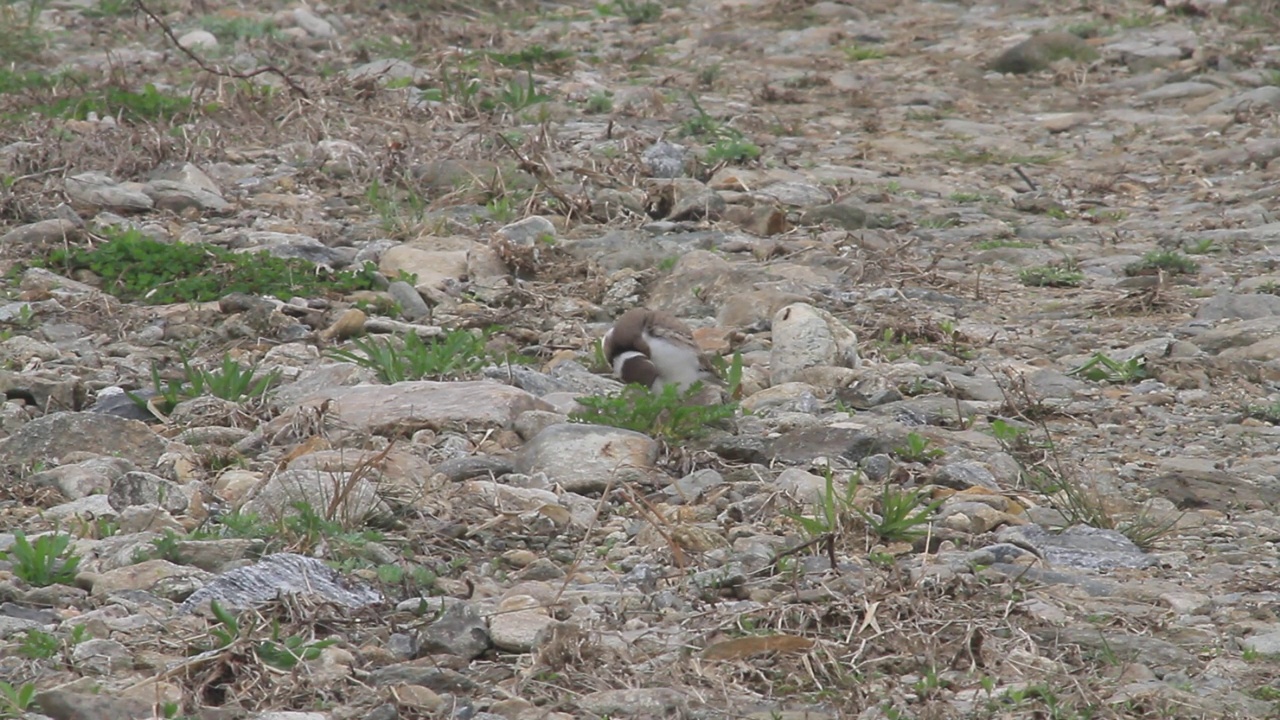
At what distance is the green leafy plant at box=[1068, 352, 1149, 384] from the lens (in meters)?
6.37

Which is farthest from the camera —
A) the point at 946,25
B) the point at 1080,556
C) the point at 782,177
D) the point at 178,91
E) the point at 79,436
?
the point at 946,25

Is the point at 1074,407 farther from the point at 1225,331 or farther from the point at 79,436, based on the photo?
the point at 79,436

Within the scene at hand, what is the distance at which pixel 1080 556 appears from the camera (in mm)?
4539

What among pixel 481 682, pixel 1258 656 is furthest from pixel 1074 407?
pixel 481 682

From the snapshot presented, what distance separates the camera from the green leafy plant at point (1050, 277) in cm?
788

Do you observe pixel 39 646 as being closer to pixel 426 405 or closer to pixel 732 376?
pixel 426 405

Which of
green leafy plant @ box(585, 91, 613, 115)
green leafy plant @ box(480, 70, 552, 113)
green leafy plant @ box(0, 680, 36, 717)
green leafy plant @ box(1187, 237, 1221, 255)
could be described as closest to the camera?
green leafy plant @ box(0, 680, 36, 717)

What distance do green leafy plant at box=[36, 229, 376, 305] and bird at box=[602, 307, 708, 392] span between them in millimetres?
1807

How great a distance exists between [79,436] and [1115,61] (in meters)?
9.66

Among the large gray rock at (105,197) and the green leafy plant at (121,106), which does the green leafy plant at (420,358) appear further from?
the green leafy plant at (121,106)

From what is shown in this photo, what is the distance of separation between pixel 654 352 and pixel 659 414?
0.61 meters

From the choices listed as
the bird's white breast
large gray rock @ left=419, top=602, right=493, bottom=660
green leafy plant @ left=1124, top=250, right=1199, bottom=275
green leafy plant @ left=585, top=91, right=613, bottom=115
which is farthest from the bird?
green leafy plant @ left=585, top=91, right=613, bottom=115

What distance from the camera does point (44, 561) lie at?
4090 mm

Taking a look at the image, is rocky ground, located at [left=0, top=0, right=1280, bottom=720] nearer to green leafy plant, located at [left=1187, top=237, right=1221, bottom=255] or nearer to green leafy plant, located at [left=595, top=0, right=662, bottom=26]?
green leafy plant, located at [left=1187, top=237, right=1221, bottom=255]
